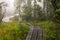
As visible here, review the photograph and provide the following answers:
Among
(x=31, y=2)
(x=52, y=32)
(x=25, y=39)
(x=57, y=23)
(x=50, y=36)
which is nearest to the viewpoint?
(x=25, y=39)

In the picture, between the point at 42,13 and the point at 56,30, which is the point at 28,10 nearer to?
the point at 42,13

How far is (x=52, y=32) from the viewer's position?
20016 mm

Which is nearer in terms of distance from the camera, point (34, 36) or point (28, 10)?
point (34, 36)

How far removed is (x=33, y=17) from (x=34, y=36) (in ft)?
41.5

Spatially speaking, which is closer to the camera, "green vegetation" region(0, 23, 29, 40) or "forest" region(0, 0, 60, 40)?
"green vegetation" region(0, 23, 29, 40)

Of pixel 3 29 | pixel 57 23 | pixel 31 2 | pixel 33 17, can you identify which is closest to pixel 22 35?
pixel 3 29

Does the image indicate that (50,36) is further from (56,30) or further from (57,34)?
(56,30)

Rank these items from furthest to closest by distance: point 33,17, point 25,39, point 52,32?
point 33,17
point 52,32
point 25,39

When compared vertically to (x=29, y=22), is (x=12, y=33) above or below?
above

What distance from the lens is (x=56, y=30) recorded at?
20891mm

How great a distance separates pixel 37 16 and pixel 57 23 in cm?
731

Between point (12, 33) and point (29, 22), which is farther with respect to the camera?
point (29, 22)

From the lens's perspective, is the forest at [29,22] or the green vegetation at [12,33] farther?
the forest at [29,22]

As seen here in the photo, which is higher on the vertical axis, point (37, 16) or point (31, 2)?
point (31, 2)
